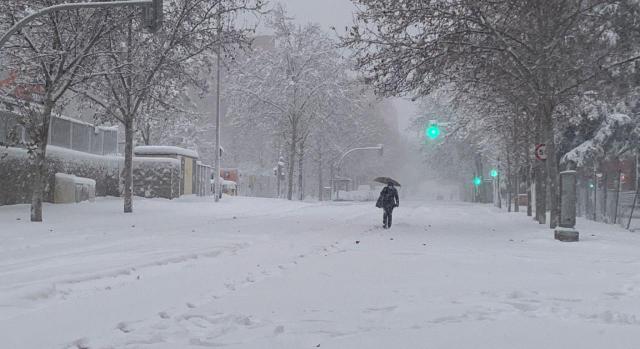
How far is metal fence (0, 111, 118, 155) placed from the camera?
19.4 m

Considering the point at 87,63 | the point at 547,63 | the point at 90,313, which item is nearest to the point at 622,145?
the point at 547,63

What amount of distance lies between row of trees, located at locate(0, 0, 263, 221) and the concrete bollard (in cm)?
1120

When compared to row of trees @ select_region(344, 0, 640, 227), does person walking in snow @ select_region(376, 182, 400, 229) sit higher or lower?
lower

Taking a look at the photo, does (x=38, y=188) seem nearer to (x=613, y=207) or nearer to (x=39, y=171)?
(x=39, y=171)

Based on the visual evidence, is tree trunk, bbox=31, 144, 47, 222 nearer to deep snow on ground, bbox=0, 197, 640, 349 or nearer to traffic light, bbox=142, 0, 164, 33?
deep snow on ground, bbox=0, 197, 640, 349

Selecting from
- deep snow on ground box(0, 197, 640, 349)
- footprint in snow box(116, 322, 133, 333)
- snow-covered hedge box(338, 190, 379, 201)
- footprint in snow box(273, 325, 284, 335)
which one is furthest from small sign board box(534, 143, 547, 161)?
snow-covered hedge box(338, 190, 379, 201)

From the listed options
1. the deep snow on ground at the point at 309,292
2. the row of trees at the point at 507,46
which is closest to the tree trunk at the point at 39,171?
the deep snow on ground at the point at 309,292

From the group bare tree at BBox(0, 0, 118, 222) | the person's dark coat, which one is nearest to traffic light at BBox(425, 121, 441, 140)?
the person's dark coat

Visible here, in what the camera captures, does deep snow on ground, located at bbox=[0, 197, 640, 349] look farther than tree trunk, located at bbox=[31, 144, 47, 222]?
No

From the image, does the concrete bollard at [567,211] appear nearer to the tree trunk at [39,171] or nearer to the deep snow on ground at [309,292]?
the deep snow on ground at [309,292]

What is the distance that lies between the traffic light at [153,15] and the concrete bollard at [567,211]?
10.3 m

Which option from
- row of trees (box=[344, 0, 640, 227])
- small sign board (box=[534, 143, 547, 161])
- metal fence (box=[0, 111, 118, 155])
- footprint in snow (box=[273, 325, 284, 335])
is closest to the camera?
footprint in snow (box=[273, 325, 284, 335])

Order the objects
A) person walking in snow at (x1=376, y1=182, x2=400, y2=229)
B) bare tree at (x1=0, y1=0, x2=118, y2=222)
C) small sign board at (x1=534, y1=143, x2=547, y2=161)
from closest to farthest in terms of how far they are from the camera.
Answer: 1. bare tree at (x1=0, y1=0, x2=118, y2=222)
2. person walking in snow at (x1=376, y1=182, x2=400, y2=229)
3. small sign board at (x1=534, y1=143, x2=547, y2=161)

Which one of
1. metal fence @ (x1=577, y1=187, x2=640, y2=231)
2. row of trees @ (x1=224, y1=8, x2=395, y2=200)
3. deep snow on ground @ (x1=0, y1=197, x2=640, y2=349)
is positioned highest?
row of trees @ (x1=224, y1=8, x2=395, y2=200)
